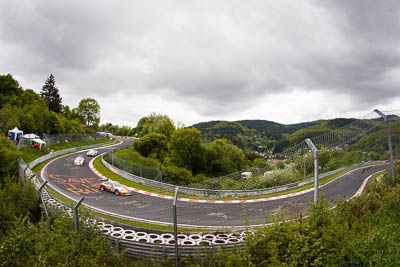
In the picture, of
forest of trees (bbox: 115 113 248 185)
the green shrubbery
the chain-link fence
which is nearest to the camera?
the green shrubbery

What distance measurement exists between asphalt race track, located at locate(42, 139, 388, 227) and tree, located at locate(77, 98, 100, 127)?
212 feet

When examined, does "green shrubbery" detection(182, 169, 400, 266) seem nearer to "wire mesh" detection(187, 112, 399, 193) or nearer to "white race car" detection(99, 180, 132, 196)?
"wire mesh" detection(187, 112, 399, 193)

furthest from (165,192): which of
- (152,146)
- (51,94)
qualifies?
(51,94)

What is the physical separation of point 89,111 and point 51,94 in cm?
1822

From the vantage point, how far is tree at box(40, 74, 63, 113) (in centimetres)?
5812

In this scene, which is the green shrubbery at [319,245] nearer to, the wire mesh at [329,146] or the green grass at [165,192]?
→ the wire mesh at [329,146]

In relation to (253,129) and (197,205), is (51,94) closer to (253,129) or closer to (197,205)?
(197,205)

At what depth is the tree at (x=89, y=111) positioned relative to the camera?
250 ft

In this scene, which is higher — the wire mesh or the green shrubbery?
the wire mesh

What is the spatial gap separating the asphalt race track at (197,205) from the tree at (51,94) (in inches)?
1916

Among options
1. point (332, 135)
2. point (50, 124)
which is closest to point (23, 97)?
point (50, 124)

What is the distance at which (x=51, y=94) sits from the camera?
193 ft

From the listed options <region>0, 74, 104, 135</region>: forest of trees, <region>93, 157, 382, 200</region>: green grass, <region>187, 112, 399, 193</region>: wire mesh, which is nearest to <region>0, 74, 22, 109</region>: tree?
<region>0, 74, 104, 135</region>: forest of trees

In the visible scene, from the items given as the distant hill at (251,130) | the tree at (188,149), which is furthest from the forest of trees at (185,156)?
the distant hill at (251,130)
